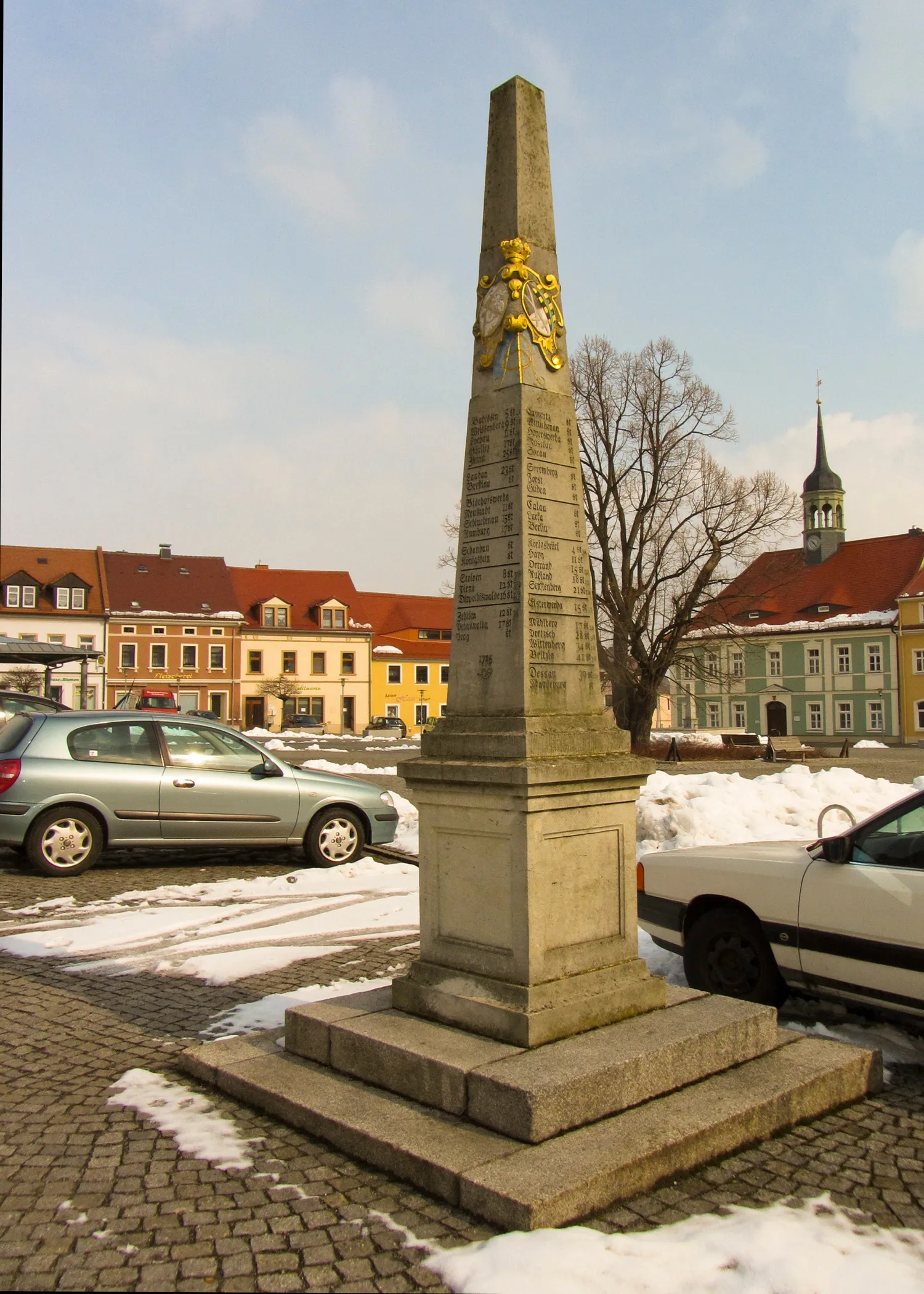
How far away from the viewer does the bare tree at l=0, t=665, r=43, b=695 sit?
47438 millimetres

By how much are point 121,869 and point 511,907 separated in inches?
285

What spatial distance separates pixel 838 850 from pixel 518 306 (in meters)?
3.15

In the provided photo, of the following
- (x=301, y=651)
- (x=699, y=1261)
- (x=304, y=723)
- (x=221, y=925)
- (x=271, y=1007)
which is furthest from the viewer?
(x=301, y=651)

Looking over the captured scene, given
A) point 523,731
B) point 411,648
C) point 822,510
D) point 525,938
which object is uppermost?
point 822,510

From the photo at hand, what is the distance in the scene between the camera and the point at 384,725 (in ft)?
226

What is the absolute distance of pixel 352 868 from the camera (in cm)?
1033

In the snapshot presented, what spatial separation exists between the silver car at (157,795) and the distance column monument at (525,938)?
17.8 ft

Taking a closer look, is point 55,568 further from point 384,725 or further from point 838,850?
point 838,850

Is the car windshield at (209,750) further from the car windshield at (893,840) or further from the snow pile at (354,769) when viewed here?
the snow pile at (354,769)

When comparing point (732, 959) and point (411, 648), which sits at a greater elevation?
point (411, 648)

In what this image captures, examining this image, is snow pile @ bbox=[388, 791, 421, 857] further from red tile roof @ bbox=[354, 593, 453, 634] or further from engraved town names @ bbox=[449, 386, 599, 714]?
red tile roof @ bbox=[354, 593, 453, 634]

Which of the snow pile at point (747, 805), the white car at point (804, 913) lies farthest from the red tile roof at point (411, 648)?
the white car at point (804, 913)

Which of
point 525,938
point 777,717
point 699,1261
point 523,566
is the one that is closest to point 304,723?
point 777,717

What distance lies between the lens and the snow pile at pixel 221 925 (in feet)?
23.0
